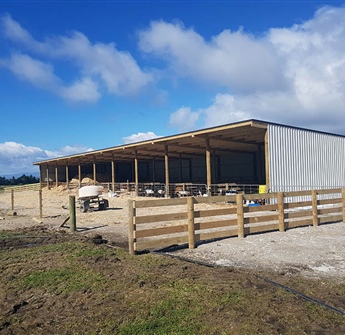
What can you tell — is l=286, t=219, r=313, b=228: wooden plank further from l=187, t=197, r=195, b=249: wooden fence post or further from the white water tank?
the white water tank

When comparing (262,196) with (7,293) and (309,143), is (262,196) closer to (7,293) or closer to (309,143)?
(7,293)

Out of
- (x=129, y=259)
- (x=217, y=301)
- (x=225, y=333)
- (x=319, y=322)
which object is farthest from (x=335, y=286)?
(x=129, y=259)

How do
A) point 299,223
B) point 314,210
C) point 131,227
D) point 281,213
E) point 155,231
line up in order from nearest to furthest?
1. point 131,227
2. point 155,231
3. point 281,213
4. point 299,223
5. point 314,210

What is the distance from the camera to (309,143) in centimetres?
2047

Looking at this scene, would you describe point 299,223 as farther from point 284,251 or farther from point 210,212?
point 210,212

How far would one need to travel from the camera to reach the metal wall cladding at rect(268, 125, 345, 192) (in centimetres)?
1838

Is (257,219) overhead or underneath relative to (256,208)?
underneath

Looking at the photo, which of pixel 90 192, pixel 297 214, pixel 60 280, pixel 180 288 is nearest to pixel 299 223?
pixel 297 214

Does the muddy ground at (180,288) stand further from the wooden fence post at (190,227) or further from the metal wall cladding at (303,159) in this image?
the metal wall cladding at (303,159)

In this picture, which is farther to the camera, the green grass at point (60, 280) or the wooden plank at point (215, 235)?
the wooden plank at point (215, 235)

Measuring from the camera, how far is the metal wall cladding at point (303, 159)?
18.4m

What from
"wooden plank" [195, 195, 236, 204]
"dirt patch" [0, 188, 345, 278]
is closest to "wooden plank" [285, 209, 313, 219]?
"dirt patch" [0, 188, 345, 278]

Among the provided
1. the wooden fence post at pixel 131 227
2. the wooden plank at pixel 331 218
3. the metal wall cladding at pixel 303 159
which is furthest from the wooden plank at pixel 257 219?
the metal wall cladding at pixel 303 159

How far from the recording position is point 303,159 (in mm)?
19969
